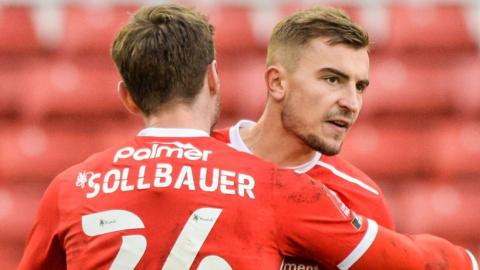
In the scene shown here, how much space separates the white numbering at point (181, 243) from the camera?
3.14 metres

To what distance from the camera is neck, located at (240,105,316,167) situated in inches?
151

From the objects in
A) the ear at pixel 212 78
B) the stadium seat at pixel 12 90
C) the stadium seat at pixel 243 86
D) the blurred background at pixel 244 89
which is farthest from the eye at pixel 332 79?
the stadium seat at pixel 12 90

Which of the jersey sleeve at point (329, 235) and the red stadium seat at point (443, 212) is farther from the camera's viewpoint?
the red stadium seat at point (443, 212)

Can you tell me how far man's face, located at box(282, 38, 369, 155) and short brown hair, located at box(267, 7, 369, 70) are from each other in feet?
0.07

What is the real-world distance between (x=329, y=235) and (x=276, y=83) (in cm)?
76

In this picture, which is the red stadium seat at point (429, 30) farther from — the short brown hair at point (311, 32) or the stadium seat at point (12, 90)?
the short brown hair at point (311, 32)

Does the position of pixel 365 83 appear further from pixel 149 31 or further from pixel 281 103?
pixel 149 31

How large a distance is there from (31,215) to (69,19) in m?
1.16

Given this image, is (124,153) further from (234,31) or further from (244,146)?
(234,31)

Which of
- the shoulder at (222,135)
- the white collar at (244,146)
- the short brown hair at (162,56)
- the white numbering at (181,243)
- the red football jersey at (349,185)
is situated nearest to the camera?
the white numbering at (181,243)

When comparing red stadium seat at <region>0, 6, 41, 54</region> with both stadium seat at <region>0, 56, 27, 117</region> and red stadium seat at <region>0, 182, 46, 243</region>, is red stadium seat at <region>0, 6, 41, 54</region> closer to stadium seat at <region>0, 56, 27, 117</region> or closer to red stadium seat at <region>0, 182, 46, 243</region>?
stadium seat at <region>0, 56, 27, 117</region>

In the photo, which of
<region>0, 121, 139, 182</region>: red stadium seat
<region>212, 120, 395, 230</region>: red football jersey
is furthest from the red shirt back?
<region>0, 121, 139, 182</region>: red stadium seat

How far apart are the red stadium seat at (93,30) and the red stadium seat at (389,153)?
1449 mm

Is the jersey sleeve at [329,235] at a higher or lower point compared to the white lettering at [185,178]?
lower
